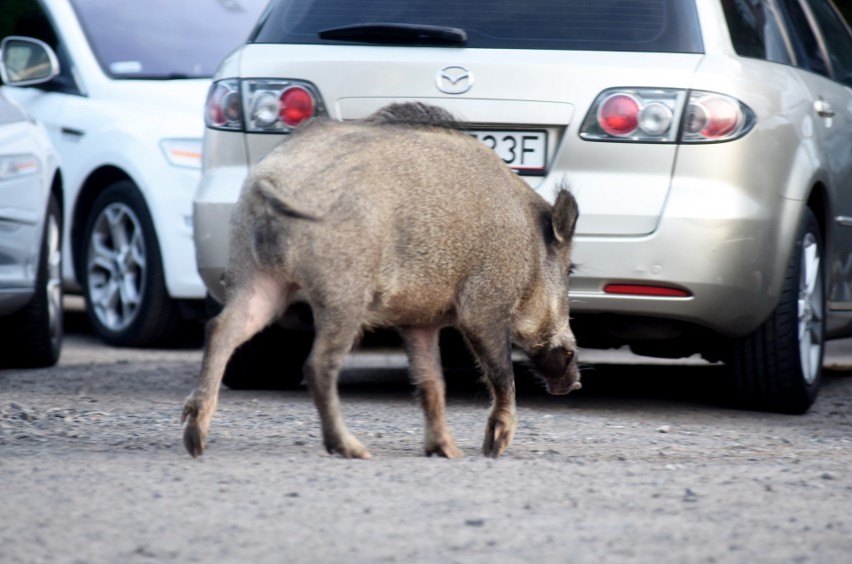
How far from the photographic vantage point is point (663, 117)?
6324 mm

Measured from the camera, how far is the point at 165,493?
4512 mm

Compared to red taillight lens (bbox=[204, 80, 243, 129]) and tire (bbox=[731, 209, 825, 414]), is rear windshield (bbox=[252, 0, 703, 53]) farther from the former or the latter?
tire (bbox=[731, 209, 825, 414])

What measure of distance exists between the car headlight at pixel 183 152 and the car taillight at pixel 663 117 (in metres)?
3.66

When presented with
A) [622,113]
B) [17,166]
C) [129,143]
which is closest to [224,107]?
[622,113]

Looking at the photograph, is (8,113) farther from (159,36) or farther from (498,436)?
(498,436)

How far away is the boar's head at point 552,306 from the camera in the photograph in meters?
5.56

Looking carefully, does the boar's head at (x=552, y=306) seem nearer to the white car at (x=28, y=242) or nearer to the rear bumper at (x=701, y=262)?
the rear bumper at (x=701, y=262)

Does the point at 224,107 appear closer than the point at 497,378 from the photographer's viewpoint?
No

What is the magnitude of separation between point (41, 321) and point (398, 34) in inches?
109

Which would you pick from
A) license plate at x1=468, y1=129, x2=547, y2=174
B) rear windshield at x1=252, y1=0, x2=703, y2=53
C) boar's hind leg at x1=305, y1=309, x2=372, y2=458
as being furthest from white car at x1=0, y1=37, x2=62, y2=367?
boar's hind leg at x1=305, y1=309, x2=372, y2=458

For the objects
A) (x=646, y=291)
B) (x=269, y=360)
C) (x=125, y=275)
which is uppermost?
(x=646, y=291)

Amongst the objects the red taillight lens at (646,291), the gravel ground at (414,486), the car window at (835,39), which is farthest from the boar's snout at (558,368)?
the car window at (835,39)

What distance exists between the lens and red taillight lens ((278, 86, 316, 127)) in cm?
652

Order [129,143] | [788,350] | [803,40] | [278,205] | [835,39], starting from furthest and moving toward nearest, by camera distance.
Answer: [129,143] < [835,39] < [803,40] < [788,350] < [278,205]
